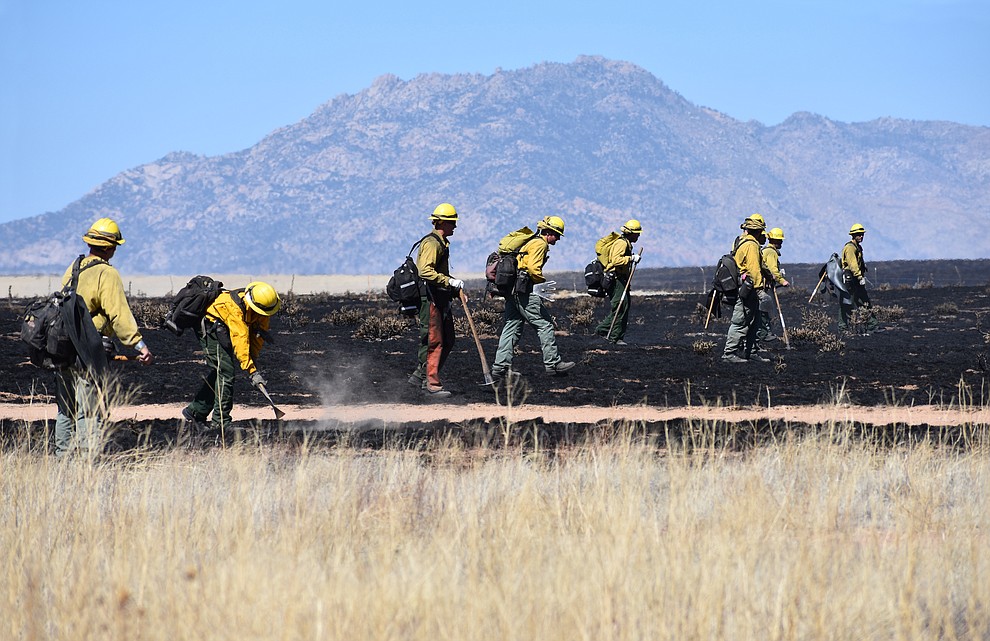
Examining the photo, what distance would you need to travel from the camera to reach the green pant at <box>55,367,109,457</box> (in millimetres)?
8344

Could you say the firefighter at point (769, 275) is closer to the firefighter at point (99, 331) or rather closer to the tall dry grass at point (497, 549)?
the tall dry grass at point (497, 549)

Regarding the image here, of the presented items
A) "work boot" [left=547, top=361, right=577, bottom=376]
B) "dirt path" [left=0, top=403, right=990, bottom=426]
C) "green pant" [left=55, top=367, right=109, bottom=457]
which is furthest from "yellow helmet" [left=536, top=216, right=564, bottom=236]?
"green pant" [left=55, top=367, right=109, bottom=457]

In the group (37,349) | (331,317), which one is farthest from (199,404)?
(331,317)

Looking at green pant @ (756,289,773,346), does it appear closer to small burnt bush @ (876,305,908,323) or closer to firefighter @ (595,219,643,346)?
firefighter @ (595,219,643,346)

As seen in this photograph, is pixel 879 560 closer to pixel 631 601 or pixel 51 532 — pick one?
pixel 631 601

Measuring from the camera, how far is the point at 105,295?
344 inches

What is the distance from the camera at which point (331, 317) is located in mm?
28500

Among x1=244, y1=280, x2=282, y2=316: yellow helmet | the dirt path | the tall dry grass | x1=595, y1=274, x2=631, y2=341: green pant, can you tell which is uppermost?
x1=244, y1=280, x2=282, y2=316: yellow helmet

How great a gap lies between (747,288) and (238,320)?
875cm

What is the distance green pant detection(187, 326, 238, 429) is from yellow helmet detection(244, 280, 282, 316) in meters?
0.40

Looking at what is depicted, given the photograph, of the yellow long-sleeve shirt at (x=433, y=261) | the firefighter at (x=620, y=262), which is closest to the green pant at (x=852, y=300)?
the firefighter at (x=620, y=262)

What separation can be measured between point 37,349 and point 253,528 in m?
2.32

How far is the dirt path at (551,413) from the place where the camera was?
12.9 metres

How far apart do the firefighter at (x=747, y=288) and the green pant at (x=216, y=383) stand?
812cm
